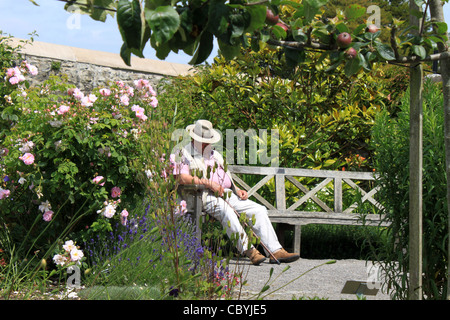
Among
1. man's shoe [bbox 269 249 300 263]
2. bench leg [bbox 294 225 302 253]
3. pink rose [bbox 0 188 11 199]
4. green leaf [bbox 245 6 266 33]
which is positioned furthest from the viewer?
bench leg [bbox 294 225 302 253]

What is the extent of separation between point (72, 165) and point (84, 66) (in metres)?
5.56

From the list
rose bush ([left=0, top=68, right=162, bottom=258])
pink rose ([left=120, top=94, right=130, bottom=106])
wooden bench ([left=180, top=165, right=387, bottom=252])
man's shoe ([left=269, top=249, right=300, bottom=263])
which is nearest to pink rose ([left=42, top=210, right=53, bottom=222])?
rose bush ([left=0, top=68, right=162, bottom=258])

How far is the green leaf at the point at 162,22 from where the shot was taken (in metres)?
1.23

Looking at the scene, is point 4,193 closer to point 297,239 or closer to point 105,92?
point 105,92

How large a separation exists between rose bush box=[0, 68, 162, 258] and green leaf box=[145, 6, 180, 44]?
226 centimetres

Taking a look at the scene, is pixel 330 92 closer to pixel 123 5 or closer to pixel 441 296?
pixel 441 296

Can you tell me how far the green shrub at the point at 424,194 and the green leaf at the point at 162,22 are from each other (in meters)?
1.73

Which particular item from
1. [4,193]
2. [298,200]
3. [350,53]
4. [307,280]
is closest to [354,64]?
[350,53]

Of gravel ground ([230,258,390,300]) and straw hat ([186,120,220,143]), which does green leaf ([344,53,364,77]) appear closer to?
gravel ground ([230,258,390,300])

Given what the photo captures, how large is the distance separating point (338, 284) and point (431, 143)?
1629 millimetres

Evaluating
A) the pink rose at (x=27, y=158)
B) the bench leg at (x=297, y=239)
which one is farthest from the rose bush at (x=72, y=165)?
the bench leg at (x=297, y=239)

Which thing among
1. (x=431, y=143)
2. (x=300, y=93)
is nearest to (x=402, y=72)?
(x=300, y=93)

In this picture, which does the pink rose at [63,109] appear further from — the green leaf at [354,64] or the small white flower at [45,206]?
the green leaf at [354,64]

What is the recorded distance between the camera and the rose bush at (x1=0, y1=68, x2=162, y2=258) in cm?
350
